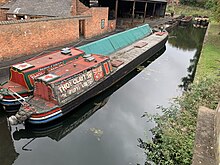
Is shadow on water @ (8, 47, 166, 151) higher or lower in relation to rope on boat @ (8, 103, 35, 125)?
lower

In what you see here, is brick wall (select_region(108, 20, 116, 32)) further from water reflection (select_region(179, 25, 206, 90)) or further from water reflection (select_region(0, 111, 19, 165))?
water reflection (select_region(0, 111, 19, 165))

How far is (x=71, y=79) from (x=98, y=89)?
1931 millimetres

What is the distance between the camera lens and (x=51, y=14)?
16344 millimetres

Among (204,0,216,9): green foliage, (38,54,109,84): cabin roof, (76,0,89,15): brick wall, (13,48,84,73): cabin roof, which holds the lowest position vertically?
(38,54,109,84): cabin roof

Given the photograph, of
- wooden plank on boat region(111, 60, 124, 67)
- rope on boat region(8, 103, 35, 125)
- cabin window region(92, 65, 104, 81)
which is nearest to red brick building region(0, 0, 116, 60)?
wooden plank on boat region(111, 60, 124, 67)

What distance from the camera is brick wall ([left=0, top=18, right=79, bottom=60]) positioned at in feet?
38.4

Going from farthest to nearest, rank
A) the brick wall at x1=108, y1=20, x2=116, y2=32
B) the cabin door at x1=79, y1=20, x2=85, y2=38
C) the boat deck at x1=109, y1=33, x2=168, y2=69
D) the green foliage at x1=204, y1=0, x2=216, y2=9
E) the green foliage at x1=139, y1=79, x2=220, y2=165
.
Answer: the green foliage at x1=204, y1=0, x2=216, y2=9
the brick wall at x1=108, y1=20, x2=116, y2=32
the cabin door at x1=79, y1=20, x2=85, y2=38
the boat deck at x1=109, y1=33, x2=168, y2=69
the green foliage at x1=139, y1=79, x2=220, y2=165

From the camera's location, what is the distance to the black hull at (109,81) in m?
8.41

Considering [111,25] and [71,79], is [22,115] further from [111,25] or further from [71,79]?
[111,25]

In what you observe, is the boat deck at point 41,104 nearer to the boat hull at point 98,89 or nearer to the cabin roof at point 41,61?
the boat hull at point 98,89

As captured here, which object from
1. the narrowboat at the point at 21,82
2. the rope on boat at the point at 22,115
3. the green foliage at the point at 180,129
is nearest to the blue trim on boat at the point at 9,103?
the narrowboat at the point at 21,82

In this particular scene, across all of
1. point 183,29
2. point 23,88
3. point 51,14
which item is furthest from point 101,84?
point 183,29

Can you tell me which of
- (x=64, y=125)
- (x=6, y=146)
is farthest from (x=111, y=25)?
(x=6, y=146)

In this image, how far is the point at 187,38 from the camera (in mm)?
24172
